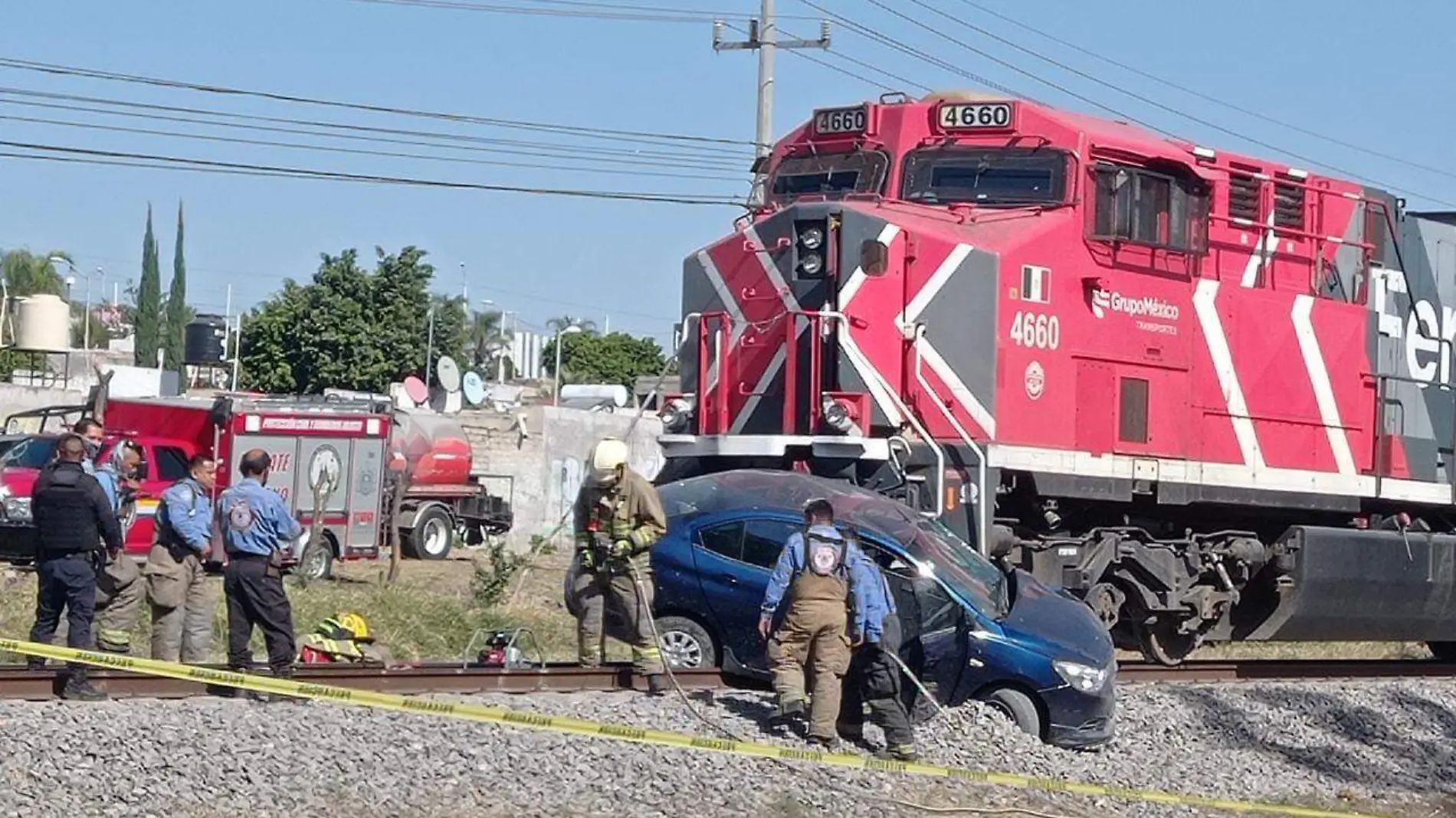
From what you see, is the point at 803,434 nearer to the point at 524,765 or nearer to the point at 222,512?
the point at 222,512

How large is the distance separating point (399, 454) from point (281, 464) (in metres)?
4.29

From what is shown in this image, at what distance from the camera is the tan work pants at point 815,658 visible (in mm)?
11734

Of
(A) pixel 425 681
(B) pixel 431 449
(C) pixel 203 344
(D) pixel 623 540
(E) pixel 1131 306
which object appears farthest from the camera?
(C) pixel 203 344

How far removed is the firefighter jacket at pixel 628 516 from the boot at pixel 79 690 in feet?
10.9

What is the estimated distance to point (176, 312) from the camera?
78.2 meters

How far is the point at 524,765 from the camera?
10234 mm

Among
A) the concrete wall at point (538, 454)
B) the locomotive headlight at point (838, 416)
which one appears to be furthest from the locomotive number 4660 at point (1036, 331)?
the concrete wall at point (538, 454)

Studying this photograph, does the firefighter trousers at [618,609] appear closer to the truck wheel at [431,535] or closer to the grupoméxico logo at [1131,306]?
the grupoméxico logo at [1131,306]

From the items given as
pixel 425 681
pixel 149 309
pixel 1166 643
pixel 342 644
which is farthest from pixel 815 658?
pixel 149 309

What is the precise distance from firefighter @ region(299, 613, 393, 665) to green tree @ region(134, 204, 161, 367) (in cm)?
5961

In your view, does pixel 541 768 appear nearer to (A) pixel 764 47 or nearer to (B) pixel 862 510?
(B) pixel 862 510

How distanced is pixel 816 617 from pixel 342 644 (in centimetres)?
402

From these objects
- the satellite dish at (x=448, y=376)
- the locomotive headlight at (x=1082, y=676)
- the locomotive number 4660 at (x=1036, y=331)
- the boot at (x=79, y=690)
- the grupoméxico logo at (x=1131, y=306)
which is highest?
the satellite dish at (x=448, y=376)

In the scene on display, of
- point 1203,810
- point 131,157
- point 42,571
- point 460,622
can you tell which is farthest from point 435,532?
point 1203,810
